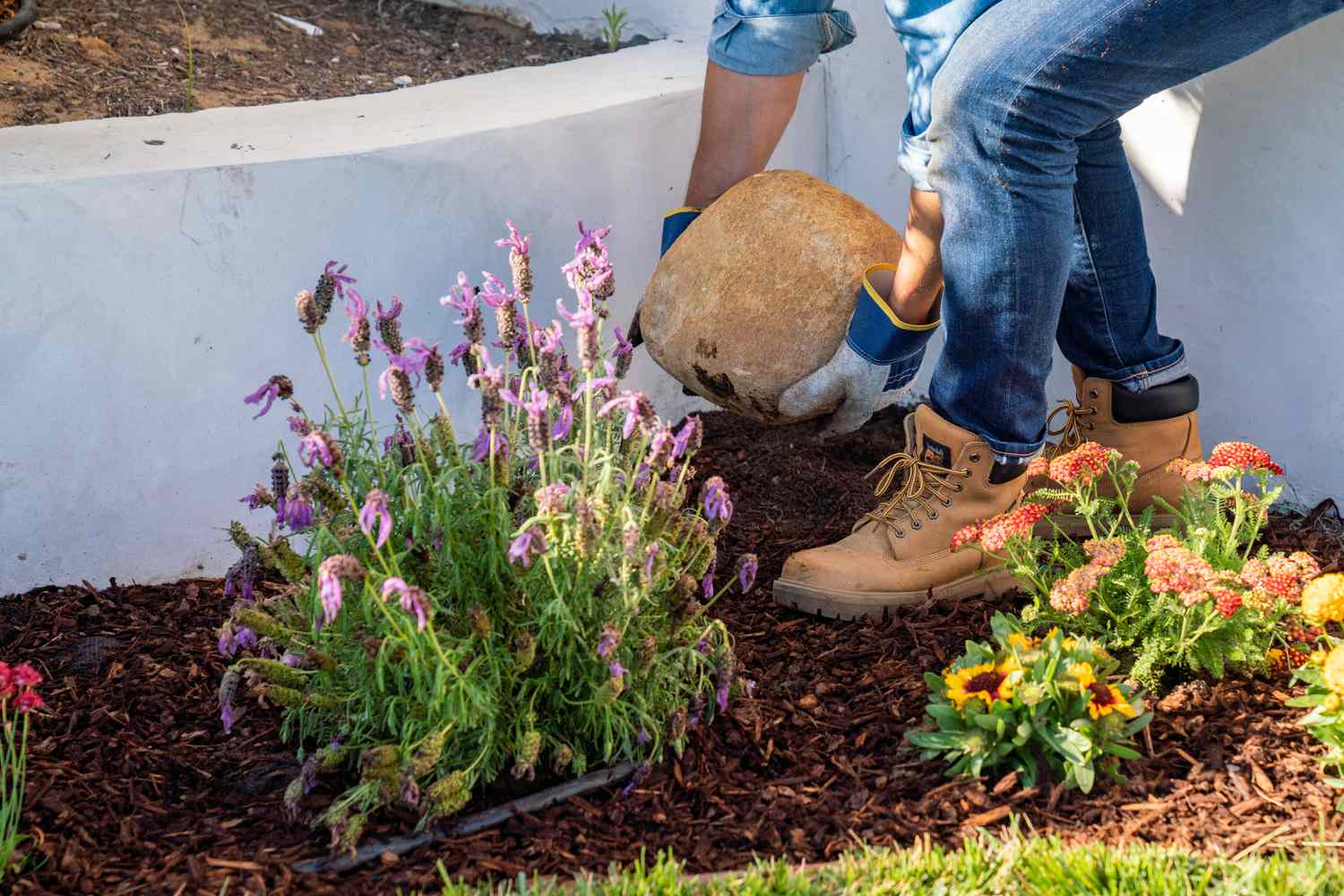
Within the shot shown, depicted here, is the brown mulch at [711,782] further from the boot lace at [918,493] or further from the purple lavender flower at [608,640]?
the purple lavender flower at [608,640]

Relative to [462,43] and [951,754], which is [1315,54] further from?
[462,43]

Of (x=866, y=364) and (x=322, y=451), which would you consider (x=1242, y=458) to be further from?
(x=322, y=451)

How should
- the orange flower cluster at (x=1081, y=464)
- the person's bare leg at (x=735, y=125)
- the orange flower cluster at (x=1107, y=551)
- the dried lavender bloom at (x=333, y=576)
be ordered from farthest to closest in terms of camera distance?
the person's bare leg at (x=735, y=125)
the orange flower cluster at (x=1081, y=464)
the orange flower cluster at (x=1107, y=551)
the dried lavender bloom at (x=333, y=576)

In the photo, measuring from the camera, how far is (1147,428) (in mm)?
2875

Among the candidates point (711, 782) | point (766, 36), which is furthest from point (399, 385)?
point (766, 36)

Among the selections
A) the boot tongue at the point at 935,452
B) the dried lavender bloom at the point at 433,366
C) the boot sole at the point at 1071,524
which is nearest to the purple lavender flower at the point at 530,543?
the dried lavender bloom at the point at 433,366

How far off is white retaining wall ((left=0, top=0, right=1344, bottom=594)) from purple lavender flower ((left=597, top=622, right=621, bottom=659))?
1.31 metres

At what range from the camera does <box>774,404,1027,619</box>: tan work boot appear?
8.64 ft

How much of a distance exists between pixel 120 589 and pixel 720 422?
5.30 feet

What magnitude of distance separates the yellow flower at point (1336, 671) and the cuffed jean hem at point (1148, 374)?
3.15ft

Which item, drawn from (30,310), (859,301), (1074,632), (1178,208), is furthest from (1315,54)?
(30,310)

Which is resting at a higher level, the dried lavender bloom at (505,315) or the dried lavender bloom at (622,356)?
the dried lavender bloom at (505,315)

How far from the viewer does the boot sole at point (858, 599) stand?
2662mm

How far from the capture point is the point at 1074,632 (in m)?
2.43
